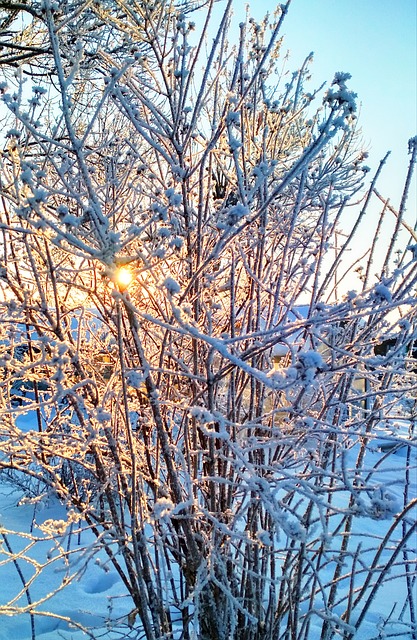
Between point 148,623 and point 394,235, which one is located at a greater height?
point 394,235

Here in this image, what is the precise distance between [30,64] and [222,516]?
634cm

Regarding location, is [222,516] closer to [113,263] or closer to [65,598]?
[113,263]

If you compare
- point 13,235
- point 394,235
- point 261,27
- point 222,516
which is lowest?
point 222,516

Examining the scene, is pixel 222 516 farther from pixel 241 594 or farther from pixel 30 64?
pixel 30 64

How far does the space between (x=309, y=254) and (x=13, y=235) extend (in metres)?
1.28

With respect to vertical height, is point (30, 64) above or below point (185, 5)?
above

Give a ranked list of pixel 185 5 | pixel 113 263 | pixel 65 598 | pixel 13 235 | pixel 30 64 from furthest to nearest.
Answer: pixel 30 64 < pixel 185 5 < pixel 65 598 < pixel 13 235 < pixel 113 263

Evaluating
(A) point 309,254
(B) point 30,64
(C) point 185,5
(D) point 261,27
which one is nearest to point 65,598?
(A) point 309,254

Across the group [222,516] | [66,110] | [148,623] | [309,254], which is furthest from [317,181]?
[148,623]

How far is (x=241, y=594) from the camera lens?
1.85 meters

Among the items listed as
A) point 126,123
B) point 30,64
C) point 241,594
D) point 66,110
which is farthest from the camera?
point 30,64

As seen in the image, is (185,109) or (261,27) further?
Result: (261,27)

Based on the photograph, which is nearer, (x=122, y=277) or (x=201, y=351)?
(x=122, y=277)

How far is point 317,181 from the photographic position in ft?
7.02
